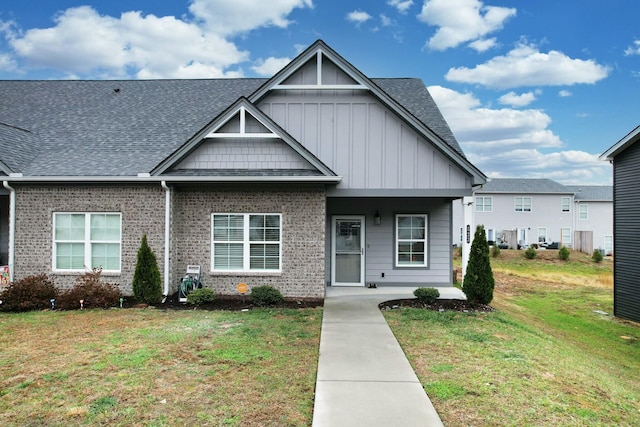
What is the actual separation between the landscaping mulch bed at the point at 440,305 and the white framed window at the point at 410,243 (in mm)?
2565

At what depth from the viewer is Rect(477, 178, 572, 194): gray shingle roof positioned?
39.8 meters

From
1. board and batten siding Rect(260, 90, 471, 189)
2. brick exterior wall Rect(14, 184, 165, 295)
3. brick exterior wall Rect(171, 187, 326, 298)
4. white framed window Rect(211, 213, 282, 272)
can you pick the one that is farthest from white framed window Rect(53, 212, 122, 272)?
board and batten siding Rect(260, 90, 471, 189)

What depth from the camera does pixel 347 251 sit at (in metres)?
13.4

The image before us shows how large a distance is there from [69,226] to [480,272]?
11.1 meters

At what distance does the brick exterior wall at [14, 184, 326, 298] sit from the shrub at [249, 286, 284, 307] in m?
0.49

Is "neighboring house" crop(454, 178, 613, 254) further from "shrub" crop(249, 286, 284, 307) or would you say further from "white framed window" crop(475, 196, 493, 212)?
"shrub" crop(249, 286, 284, 307)

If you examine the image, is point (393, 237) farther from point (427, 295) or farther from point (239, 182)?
point (239, 182)

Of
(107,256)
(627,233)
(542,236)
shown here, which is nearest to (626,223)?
(627,233)

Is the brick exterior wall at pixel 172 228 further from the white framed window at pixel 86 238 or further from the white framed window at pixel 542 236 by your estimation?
the white framed window at pixel 542 236

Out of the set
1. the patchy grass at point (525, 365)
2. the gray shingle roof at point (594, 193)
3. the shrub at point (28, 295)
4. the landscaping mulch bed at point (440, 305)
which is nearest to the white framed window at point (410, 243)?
the landscaping mulch bed at point (440, 305)

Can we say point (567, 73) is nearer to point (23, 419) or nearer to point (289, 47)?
point (289, 47)

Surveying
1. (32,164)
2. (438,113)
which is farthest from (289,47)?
(32,164)

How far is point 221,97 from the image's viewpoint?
1515 cm

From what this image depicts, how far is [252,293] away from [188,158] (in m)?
3.98
